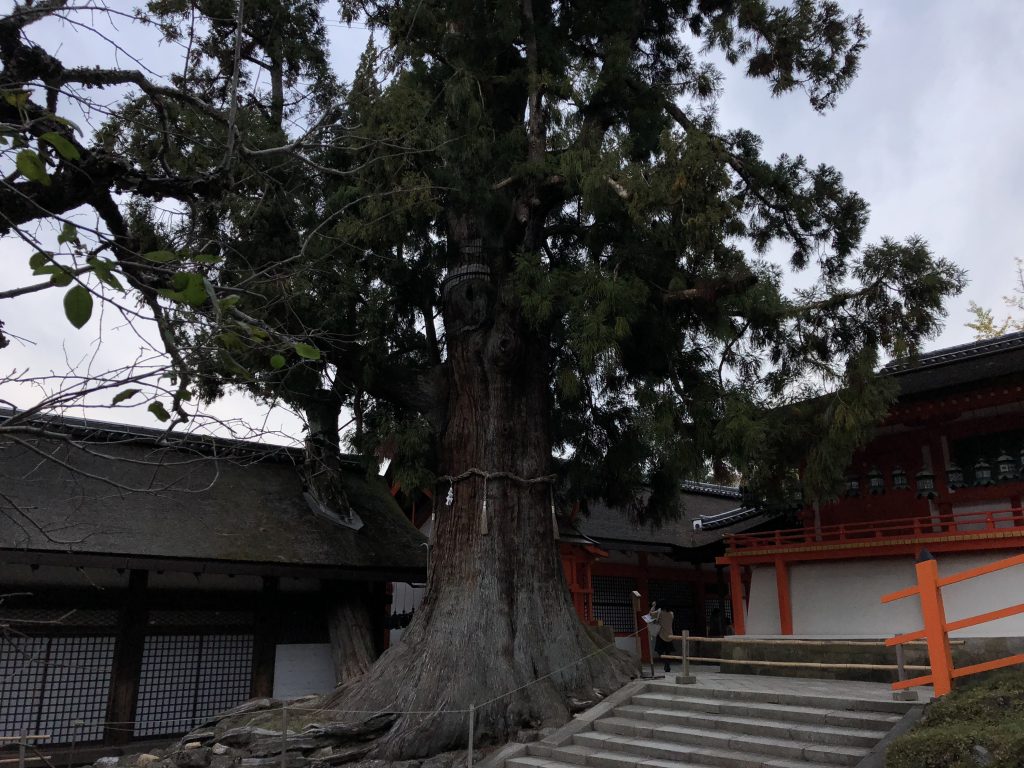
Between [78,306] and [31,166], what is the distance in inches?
19.0

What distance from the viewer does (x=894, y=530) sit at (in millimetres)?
12273

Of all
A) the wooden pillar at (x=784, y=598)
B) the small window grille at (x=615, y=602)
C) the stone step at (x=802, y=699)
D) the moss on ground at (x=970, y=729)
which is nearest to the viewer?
the moss on ground at (x=970, y=729)

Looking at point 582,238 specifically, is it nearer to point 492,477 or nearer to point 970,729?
point 492,477

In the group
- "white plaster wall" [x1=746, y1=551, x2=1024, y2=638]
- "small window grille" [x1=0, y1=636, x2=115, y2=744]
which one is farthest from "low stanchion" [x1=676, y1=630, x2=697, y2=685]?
"small window grille" [x1=0, y1=636, x2=115, y2=744]

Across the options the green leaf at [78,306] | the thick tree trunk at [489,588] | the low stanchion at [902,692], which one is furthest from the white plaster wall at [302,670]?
the green leaf at [78,306]

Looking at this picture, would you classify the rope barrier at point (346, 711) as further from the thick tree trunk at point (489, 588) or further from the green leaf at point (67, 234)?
the green leaf at point (67, 234)

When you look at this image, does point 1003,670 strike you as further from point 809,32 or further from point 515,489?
point 809,32

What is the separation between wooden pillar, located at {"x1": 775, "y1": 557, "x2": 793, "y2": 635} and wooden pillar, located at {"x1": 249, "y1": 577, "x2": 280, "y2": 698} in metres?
8.37

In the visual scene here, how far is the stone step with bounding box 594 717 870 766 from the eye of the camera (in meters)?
6.59

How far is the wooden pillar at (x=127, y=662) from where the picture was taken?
9430 mm

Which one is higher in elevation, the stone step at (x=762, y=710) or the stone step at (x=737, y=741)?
the stone step at (x=762, y=710)

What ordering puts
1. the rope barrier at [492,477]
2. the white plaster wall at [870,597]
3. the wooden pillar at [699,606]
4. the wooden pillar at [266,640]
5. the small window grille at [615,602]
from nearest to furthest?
the rope barrier at [492,477], the wooden pillar at [266,640], the white plaster wall at [870,597], the small window grille at [615,602], the wooden pillar at [699,606]

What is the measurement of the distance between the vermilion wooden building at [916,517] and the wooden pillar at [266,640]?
7.92 metres

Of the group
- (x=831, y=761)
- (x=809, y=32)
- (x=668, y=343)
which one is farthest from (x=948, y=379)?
(x=831, y=761)
